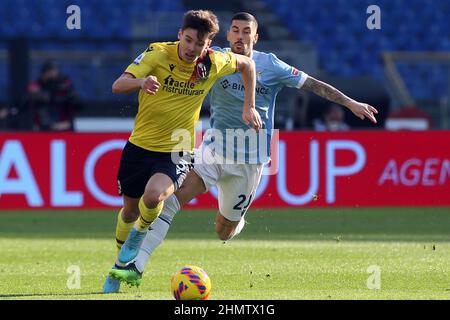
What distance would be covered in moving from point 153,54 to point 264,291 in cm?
200

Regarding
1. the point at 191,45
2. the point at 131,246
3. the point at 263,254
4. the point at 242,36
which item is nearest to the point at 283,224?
the point at 263,254

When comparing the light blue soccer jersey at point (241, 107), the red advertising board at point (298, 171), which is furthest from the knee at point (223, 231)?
the red advertising board at point (298, 171)

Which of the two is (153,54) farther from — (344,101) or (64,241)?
(64,241)

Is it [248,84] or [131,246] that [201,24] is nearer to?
[248,84]

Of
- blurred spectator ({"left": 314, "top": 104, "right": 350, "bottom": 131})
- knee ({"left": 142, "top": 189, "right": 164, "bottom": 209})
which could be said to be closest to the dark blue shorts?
knee ({"left": 142, "top": 189, "right": 164, "bottom": 209})

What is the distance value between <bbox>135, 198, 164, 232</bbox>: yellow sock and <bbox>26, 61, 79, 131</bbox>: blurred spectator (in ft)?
30.7

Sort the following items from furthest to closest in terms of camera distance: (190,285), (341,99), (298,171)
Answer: (298,171) → (341,99) → (190,285)

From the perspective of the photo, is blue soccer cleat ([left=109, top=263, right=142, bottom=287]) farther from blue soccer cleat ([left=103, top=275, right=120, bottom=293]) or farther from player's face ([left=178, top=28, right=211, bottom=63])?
player's face ([left=178, top=28, right=211, bottom=63])

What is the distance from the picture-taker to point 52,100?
18.2 meters

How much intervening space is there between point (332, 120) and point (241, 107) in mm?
9355

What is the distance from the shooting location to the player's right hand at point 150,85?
7.83 m

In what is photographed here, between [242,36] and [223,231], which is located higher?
[242,36]

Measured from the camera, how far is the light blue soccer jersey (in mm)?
10008
